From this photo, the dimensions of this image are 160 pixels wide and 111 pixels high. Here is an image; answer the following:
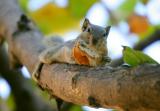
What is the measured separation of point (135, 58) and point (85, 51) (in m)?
0.27

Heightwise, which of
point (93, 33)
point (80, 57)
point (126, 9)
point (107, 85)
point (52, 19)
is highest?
point (126, 9)

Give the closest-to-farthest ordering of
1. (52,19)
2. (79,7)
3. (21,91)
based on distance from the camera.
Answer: (21,91)
(79,7)
(52,19)

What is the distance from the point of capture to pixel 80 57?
1.31 m

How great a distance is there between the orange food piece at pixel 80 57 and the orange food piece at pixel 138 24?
1630mm

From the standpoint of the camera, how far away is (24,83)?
Result: 8.57 ft

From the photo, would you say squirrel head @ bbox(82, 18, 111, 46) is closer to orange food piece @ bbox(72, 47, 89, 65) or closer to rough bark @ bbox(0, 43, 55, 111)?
orange food piece @ bbox(72, 47, 89, 65)

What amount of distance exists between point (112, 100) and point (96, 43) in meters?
0.49

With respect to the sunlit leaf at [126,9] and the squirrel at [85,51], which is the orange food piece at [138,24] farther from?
the squirrel at [85,51]

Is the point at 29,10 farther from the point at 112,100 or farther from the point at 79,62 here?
the point at 112,100

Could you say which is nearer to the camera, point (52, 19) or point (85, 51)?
point (85, 51)

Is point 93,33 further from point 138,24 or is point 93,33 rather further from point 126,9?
point 126,9

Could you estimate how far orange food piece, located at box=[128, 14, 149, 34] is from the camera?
2.91 metres

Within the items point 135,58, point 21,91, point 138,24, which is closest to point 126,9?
point 138,24

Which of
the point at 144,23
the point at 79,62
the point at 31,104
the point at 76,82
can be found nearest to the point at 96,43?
the point at 79,62
